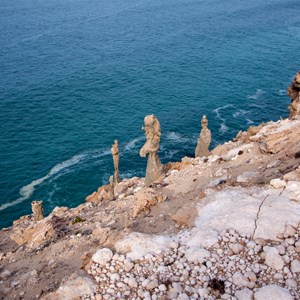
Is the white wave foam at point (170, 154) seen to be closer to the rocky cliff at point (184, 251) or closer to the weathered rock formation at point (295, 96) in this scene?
the weathered rock formation at point (295, 96)

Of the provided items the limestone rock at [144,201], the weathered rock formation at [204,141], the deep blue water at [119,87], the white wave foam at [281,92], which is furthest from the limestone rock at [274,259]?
the white wave foam at [281,92]

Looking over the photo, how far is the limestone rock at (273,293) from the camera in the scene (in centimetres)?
1242

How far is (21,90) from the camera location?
7738cm

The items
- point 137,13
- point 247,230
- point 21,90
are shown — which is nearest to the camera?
point 247,230

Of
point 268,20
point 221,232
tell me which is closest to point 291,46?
point 268,20

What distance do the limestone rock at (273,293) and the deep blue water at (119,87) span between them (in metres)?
38.5

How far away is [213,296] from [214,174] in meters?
13.4

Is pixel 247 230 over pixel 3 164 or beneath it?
over

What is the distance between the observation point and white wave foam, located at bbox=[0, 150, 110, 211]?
50031mm

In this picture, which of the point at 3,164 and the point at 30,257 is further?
the point at 3,164

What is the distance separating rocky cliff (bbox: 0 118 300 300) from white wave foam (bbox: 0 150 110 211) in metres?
28.9

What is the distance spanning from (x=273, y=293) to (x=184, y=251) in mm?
3977

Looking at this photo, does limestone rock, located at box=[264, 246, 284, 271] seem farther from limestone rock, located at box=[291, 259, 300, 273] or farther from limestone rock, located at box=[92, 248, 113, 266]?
limestone rock, located at box=[92, 248, 113, 266]

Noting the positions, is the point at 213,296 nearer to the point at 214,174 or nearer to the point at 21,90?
the point at 214,174
